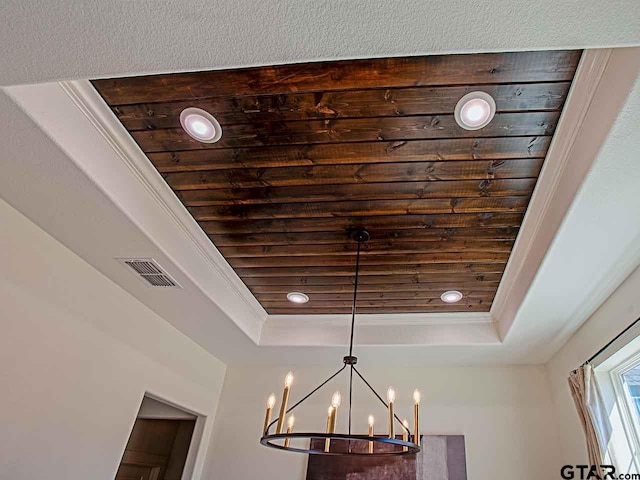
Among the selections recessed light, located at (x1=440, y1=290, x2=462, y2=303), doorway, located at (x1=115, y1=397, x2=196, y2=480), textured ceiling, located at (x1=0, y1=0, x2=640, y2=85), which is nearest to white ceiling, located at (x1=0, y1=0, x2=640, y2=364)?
textured ceiling, located at (x1=0, y1=0, x2=640, y2=85)

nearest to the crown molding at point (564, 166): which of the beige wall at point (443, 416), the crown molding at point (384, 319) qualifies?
the crown molding at point (384, 319)

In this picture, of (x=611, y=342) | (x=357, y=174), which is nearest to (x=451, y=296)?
(x=611, y=342)

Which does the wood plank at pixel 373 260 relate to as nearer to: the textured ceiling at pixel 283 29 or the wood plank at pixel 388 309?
the wood plank at pixel 388 309

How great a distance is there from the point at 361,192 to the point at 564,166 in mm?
904

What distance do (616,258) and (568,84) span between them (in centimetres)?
103

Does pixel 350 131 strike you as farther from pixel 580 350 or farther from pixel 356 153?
pixel 580 350

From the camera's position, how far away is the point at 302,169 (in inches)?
79.6

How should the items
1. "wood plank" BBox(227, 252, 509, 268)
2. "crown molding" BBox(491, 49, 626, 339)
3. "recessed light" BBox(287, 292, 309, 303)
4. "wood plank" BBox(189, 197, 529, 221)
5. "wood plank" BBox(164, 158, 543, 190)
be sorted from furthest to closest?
"recessed light" BBox(287, 292, 309, 303) < "wood plank" BBox(227, 252, 509, 268) < "wood plank" BBox(189, 197, 529, 221) < "wood plank" BBox(164, 158, 543, 190) < "crown molding" BBox(491, 49, 626, 339)

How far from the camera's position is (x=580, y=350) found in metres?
2.86

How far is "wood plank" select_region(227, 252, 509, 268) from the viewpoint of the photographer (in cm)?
261

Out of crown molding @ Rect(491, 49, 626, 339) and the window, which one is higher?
crown molding @ Rect(491, 49, 626, 339)

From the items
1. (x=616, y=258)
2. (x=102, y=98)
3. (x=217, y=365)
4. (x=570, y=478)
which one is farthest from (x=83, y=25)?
(x=570, y=478)

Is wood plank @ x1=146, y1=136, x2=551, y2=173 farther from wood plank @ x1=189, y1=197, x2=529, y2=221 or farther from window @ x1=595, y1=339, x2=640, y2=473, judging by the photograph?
window @ x1=595, y1=339, x2=640, y2=473

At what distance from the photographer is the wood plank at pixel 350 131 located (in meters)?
1.71
